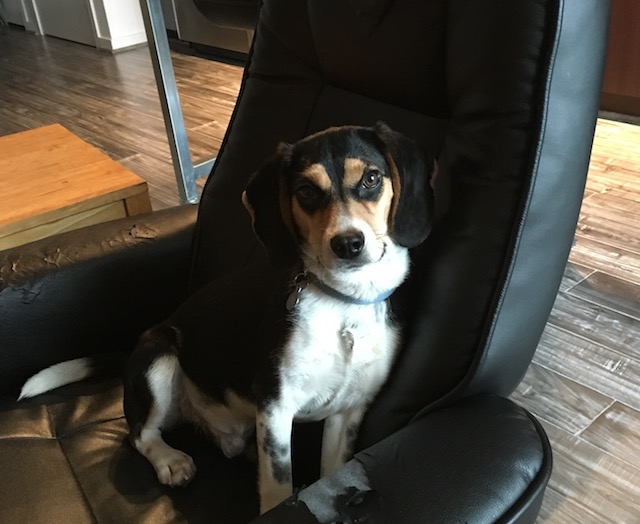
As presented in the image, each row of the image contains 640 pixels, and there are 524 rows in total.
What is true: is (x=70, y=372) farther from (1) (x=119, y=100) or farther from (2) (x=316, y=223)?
(1) (x=119, y=100)

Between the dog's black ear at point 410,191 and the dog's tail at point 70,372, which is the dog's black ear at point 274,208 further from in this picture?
the dog's tail at point 70,372

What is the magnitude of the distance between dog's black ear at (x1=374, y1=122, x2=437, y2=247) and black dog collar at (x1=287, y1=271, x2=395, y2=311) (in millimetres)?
122

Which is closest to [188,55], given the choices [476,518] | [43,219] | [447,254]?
[43,219]

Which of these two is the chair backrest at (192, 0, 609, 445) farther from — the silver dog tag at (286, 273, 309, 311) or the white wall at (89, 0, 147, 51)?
the white wall at (89, 0, 147, 51)

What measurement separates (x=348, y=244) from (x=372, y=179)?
5.5 inches

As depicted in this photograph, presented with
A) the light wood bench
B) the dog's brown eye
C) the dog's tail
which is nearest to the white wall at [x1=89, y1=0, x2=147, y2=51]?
the light wood bench

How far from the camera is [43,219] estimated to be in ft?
6.88

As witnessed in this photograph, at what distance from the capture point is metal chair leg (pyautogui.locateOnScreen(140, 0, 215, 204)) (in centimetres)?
299

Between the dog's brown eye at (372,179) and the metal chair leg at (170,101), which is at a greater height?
the dog's brown eye at (372,179)

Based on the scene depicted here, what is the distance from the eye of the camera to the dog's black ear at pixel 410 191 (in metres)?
1.15

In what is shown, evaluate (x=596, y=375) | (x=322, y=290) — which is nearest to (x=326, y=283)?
(x=322, y=290)

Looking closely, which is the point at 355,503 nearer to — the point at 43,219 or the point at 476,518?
the point at 476,518

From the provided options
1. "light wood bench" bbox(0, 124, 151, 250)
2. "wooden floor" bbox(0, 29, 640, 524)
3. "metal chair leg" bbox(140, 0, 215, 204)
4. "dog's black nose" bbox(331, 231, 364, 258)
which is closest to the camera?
"dog's black nose" bbox(331, 231, 364, 258)

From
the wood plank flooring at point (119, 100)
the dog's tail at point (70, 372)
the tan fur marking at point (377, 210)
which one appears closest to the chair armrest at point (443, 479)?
the tan fur marking at point (377, 210)
